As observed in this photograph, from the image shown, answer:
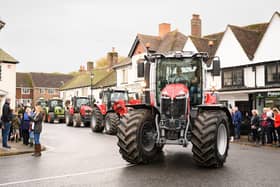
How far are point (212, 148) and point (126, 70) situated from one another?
32312mm

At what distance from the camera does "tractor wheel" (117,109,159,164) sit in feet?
32.8

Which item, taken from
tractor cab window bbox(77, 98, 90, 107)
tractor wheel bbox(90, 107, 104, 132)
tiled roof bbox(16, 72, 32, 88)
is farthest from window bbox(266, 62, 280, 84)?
tiled roof bbox(16, 72, 32, 88)

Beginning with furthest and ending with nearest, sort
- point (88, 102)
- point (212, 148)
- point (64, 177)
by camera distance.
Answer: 1. point (88, 102)
2. point (212, 148)
3. point (64, 177)

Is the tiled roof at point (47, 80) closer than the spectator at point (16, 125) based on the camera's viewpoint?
No

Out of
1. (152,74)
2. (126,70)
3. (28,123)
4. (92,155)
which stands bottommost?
(92,155)

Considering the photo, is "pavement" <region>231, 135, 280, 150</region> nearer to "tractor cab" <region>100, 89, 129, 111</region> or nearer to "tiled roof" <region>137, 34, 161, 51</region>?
"tractor cab" <region>100, 89, 129, 111</region>

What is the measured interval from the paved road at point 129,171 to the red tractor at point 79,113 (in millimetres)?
14630

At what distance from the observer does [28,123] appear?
15492 millimetres

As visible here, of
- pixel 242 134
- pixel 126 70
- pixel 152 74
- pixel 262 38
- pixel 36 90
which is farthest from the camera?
pixel 36 90

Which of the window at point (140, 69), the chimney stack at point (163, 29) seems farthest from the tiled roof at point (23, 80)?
the window at point (140, 69)

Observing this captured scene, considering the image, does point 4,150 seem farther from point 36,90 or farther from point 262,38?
point 36,90

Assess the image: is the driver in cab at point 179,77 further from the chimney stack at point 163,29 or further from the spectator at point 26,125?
the chimney stack at point 163,29

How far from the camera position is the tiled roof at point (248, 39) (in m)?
26.2

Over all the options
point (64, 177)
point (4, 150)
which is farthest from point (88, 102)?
point (64, 177)
